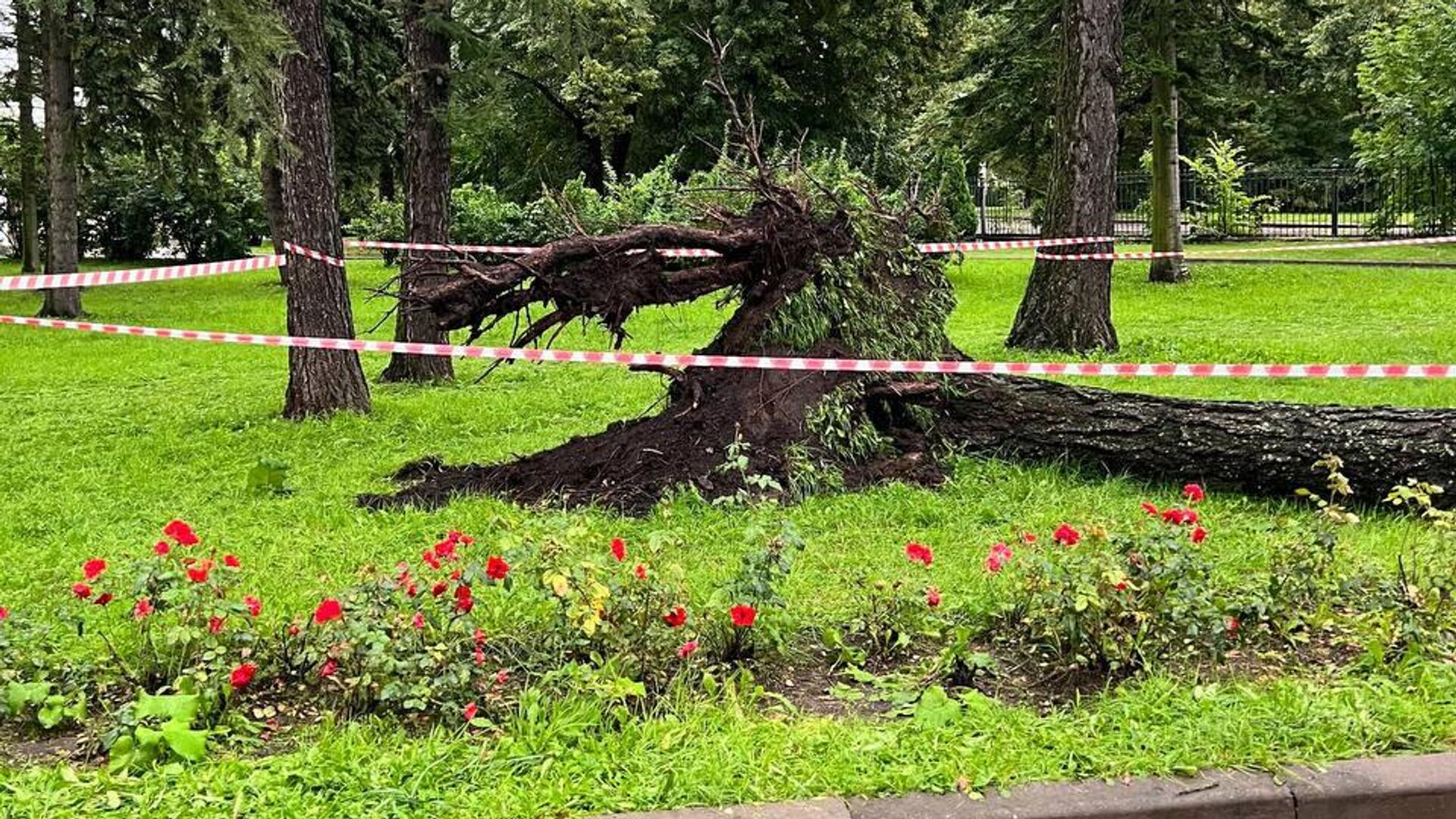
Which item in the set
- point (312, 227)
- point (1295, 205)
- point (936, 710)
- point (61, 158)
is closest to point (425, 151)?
point (312, 227)

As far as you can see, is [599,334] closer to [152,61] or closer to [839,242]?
[839,242]

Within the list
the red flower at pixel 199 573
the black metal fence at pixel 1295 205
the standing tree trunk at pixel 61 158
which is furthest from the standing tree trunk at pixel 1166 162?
the red flower at pixel 199 573

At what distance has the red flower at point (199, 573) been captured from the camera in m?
3.69

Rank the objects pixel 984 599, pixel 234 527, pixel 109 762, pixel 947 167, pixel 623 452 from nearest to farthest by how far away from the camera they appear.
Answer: pixel 109 762, pixel 984 599, pixel 234 527, pixel 623 452, pixel 947 167

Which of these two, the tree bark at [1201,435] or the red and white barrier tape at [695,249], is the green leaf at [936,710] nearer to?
the tree bark at [1201,435]

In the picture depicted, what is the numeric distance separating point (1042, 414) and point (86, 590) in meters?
4.87

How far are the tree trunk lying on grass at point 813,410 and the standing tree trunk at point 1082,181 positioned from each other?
578 centimetres

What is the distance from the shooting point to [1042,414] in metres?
7.03

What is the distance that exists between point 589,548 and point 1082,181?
1011 cm

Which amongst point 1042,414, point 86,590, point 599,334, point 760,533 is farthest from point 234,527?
point 599,334

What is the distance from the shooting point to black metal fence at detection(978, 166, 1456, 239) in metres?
26.1

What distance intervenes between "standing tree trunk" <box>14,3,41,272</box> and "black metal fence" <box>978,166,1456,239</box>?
21.9 metres

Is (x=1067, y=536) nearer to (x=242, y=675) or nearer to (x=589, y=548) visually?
(x=589, y=548)

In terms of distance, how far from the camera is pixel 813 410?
6758mm
